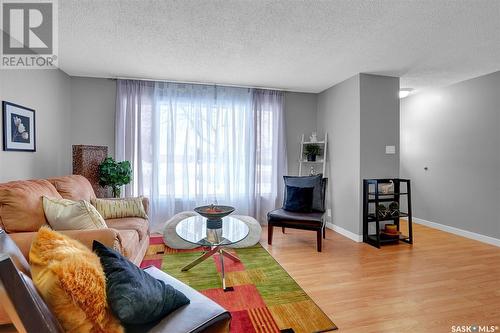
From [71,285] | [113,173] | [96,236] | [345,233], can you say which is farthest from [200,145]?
[71,285]

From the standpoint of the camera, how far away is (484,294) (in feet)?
7.30

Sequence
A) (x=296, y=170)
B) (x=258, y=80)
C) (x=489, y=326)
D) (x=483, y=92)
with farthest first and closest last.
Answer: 1. (x=296, y=170)
2. (x=258, y=80)
3. (x=483, y=92)
4. (x=489, y=326)

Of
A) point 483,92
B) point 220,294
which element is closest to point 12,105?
point 220,294

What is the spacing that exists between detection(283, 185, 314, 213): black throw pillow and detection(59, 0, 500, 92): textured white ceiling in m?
1.68

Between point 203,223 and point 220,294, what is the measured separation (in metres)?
0.99

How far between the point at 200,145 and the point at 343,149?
229cm

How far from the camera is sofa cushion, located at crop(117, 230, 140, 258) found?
211cm

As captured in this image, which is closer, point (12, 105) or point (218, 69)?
point (12, 105)

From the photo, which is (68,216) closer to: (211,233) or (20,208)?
(20,208)

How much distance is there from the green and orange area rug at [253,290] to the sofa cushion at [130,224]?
42 centimetres

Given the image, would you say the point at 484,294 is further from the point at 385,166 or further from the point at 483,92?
the point at 483,92

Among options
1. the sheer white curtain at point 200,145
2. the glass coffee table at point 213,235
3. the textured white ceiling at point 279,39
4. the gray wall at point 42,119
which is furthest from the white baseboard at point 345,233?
the gray wall at point 42,119

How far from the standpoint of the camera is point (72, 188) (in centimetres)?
269

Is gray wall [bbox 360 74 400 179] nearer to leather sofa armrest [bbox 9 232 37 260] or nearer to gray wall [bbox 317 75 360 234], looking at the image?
gray wall [bbox 317 75 360 234]
